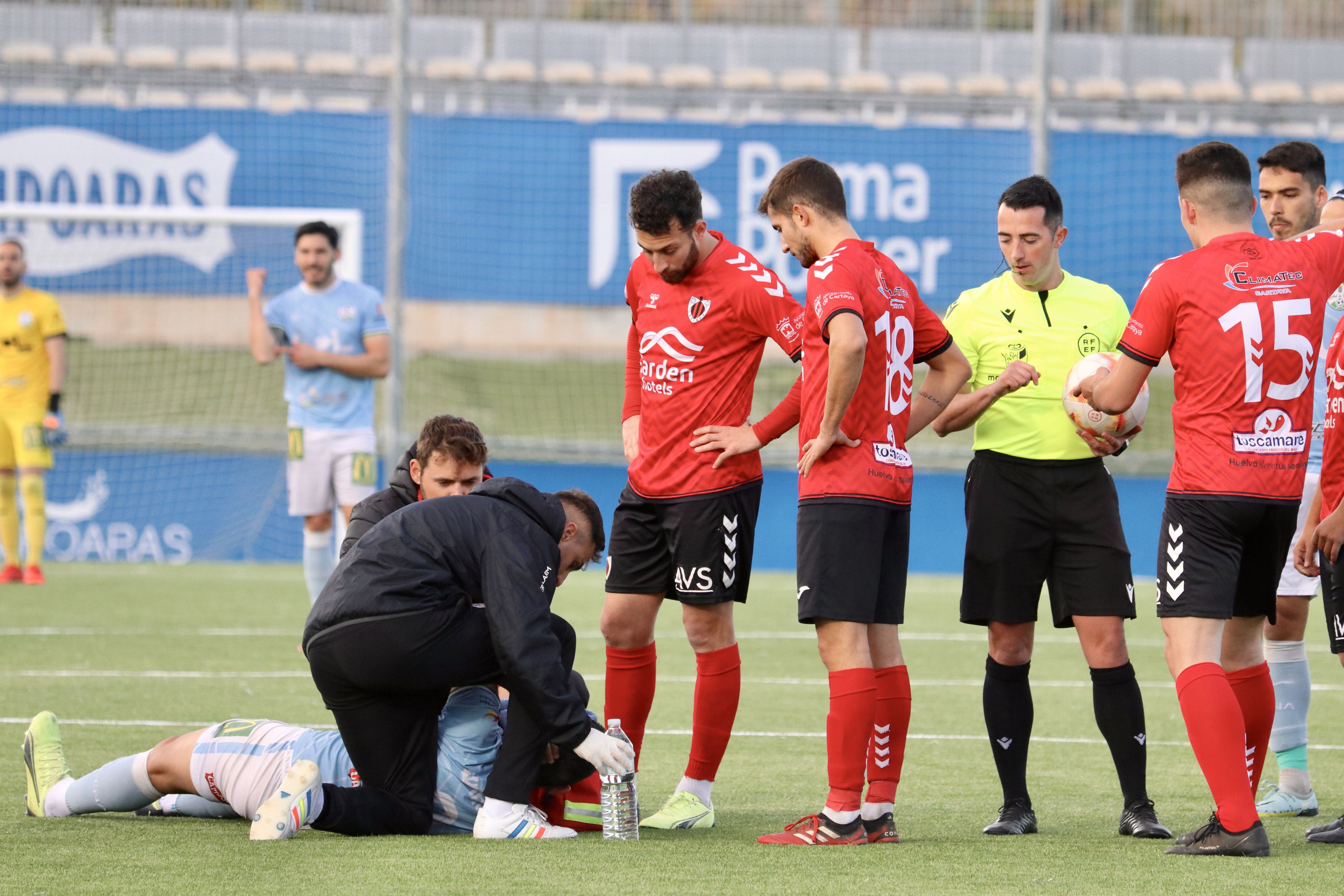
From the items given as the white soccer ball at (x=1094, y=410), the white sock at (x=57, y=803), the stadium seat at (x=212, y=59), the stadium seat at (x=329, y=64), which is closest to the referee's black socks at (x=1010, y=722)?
the white soccer ball at (x=1094, y=410)

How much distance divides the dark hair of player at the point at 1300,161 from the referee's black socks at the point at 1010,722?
1.96 m

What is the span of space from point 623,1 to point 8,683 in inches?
456

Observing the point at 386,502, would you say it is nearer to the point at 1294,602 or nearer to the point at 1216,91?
the point at 1294,602

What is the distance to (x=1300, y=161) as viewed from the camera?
532 centimetres

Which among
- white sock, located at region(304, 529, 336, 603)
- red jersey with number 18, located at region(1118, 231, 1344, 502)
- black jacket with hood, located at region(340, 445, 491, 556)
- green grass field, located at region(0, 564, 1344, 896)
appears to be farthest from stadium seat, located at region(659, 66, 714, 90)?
red jersey with number 18, located at region(1118, 231, 1344, 502)

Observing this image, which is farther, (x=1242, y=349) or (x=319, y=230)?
(x=319, y=230)

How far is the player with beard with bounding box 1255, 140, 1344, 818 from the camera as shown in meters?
5.32

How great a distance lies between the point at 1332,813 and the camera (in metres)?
5.37

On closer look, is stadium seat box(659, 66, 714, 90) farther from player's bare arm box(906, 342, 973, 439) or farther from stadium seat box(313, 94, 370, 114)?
player's bare arm box(906, 342, 973, 439)

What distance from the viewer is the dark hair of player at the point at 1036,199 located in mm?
5074

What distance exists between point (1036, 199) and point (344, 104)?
1382cm

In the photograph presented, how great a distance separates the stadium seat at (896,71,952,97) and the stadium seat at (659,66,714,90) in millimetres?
2414

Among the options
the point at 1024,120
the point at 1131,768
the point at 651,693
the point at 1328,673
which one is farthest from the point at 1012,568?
the point at 1024,120

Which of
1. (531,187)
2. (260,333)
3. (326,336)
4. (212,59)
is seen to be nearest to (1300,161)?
(326,336)
